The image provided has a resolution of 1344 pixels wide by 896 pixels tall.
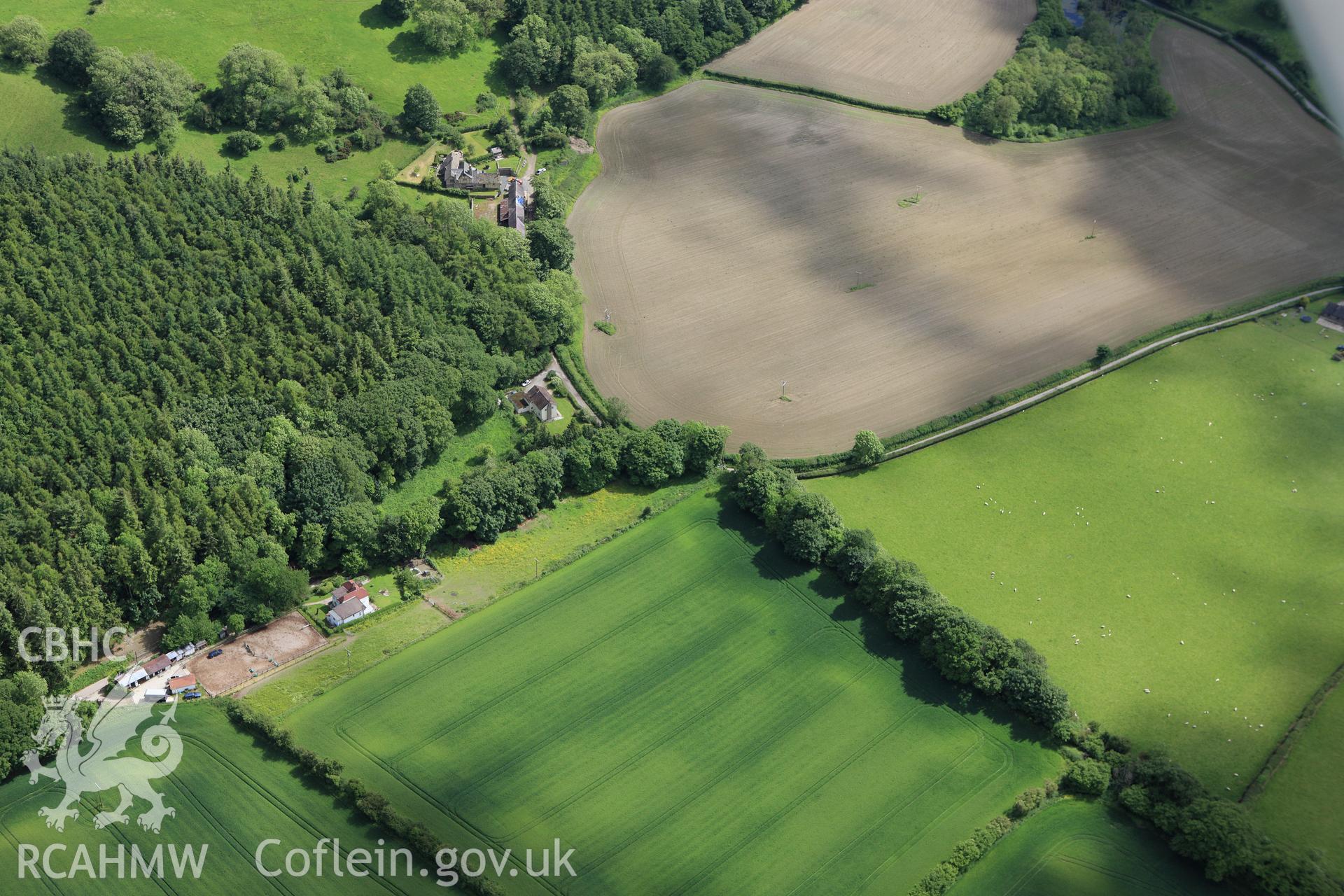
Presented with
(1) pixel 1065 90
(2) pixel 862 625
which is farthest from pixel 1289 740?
(1) pixel 1065 90

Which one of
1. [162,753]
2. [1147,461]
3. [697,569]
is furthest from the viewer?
[1147,461]

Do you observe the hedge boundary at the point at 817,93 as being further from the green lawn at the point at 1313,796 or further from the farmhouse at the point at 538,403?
the green lawn at the point at 1313,796

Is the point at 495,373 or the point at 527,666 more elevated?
the point at 495,373

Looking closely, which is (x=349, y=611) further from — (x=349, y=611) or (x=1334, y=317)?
(x=1334, y=317)

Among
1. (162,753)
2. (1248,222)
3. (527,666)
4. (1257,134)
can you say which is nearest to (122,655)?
(162,753)

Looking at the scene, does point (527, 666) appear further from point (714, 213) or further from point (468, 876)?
point (714, 213)

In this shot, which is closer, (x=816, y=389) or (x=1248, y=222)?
(x=816, y=389)

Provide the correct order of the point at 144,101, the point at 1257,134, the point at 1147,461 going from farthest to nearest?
the point at 1257,134
the point at 144,101
the point at 1147,461

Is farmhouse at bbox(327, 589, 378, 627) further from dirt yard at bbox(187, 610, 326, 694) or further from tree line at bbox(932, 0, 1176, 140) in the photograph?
tree line at bbox(932, 0, 1176, 140)

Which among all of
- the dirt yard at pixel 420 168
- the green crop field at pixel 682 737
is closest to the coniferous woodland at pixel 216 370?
the dirt yard at pixel 420 168

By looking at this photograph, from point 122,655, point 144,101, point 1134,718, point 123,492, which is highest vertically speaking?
point 144,101
